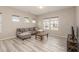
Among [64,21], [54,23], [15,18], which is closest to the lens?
[15,18]

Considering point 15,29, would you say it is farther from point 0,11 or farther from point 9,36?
point 0,11

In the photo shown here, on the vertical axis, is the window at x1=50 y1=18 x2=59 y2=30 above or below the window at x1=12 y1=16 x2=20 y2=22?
below

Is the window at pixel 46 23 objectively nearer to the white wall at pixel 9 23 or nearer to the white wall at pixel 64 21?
the white wall at pixel 64 21

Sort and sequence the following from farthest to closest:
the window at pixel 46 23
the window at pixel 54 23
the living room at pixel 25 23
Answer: the window at pixel 54 23, the window at pixel 46 23, the living room at pixel 25 23

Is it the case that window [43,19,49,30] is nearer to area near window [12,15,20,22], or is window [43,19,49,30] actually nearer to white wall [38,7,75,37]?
white wall [38,7,75,37]

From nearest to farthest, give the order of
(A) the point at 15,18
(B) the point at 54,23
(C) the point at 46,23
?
(A) the point at 15,18
(C) the point at 46,23
(B) the point at 54,23

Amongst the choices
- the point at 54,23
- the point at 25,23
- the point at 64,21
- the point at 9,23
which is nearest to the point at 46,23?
the point at 54,23

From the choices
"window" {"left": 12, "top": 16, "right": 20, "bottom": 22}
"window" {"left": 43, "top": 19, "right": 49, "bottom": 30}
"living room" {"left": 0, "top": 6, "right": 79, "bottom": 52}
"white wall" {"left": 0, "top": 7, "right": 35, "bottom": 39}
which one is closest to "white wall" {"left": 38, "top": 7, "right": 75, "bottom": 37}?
"living room" {"left": 0, "top": 6, "right": 79, "bottom": 52}

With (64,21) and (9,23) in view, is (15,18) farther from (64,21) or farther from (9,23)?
(64,21)

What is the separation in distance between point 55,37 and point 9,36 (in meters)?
2.45

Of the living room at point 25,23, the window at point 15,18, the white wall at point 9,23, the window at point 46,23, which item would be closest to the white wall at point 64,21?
the living room at point 25,23

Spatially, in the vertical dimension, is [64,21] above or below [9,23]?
above

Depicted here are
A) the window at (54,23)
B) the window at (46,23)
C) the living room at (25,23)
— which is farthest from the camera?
the window at (54,23)

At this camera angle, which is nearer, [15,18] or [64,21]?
[15,18]
